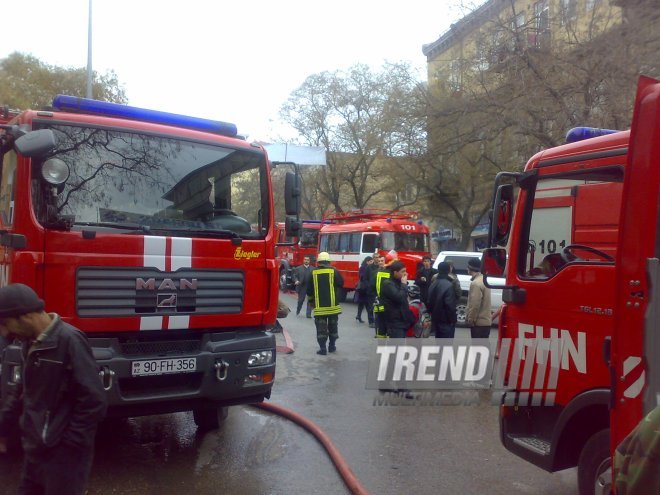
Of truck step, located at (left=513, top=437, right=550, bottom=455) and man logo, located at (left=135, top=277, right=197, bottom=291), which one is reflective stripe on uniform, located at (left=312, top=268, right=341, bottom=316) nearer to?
man logo, located at (left=135, top=277, right=197, bottom=291)

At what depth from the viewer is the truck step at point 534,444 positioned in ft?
14.4

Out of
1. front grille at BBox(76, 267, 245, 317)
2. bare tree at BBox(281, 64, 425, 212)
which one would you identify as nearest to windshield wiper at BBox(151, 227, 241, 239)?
front grille at BBox(76, 267, 245, 317)

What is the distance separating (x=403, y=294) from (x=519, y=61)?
10573 millimetres

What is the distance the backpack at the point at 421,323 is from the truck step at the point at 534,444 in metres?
4.98

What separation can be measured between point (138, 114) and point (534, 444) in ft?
14.1

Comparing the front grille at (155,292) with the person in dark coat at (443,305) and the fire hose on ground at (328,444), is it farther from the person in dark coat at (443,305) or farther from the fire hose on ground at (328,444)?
the person in dark coat at (443,305)

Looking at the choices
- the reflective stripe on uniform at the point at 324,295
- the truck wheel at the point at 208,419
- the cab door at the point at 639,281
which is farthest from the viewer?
the reflective stripe on uniform at the point at 324,295

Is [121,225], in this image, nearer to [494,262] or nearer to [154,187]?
[154,187]

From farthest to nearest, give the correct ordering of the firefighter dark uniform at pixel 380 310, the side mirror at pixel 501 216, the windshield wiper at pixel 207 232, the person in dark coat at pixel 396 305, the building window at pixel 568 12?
the building window at pixel 568 12
the firefighter dark uniform at pixel 380 310
the person in dark coat at pixel 396 305
the windshield wiper at pixel 207 232
the side mirror at pixel 501 216

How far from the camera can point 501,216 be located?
4699 millimetres

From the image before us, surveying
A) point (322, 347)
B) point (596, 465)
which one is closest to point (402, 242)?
point (322, 347)

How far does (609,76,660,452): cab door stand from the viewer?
3.11 meters

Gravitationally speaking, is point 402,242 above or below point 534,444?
above

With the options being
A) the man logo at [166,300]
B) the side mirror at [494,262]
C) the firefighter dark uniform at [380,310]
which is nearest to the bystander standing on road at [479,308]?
the firefighter dark uniform at [380,310]
